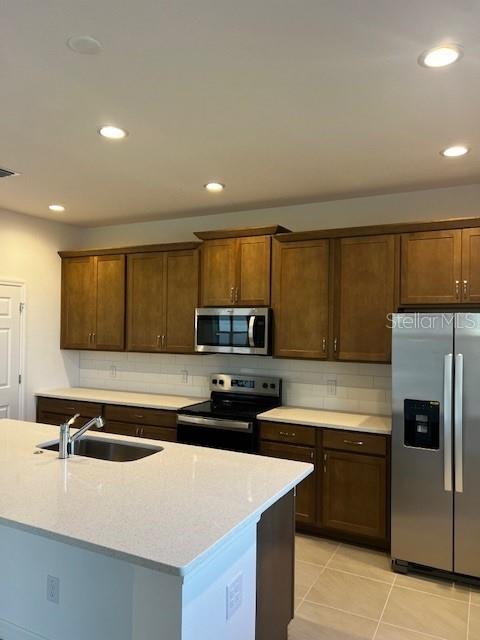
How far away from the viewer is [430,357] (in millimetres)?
3039

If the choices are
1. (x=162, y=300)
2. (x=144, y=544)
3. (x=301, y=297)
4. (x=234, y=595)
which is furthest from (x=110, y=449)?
(x=162, y=300)

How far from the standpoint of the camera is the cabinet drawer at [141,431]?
4.10 metres

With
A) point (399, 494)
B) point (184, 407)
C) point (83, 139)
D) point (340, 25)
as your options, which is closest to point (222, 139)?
point (83, 139)

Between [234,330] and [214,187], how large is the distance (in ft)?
3.88

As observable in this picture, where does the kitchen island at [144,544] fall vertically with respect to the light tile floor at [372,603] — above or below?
above

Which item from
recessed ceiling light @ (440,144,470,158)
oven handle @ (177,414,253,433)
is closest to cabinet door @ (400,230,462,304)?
recessed ceiling light @ (440,144,470,158)

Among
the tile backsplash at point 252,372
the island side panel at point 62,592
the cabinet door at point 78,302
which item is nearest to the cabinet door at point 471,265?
the tile backsplash at point 252,372

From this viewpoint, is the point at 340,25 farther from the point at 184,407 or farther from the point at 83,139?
the point at 184,407

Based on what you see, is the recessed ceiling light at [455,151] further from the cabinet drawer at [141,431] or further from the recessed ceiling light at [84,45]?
the cabinet drawer at [141,431]

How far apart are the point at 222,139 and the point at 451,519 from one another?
271 centimetres

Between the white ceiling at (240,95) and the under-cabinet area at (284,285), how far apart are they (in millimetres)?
466

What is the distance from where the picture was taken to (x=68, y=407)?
462cm

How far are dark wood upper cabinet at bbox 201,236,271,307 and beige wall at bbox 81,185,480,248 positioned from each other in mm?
445

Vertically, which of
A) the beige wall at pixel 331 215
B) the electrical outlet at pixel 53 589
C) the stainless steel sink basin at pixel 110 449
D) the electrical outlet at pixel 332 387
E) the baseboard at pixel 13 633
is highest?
the beige wall at pixel 331 215
